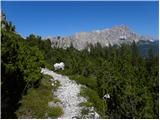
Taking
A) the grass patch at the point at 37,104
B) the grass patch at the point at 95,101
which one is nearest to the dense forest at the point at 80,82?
the grass patch at the point at 95,101

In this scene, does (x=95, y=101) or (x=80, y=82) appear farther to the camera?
(x=80, y=82)

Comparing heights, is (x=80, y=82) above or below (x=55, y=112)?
above

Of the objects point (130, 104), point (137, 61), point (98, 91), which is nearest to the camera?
point (130, 104)

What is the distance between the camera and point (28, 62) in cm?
3703

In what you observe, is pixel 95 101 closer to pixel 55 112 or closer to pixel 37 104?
pixel 37 104

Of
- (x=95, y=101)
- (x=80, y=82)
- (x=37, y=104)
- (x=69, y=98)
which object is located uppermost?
(x=80, y=82)

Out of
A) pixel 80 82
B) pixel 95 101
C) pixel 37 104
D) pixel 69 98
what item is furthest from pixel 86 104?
pixel 80 82

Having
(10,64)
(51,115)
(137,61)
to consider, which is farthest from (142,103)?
(137,61)

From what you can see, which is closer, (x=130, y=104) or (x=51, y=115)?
(x=51, y=115)

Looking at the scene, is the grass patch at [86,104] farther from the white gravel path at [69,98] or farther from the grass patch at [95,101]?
the grass patch at [95,101]

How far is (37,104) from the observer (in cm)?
3544

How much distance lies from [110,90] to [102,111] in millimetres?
9469

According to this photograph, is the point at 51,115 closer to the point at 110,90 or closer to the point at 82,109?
the point at 82,109

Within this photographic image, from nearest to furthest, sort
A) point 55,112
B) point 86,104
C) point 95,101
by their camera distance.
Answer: point 55,112 < point 86,104 < point 95,101
